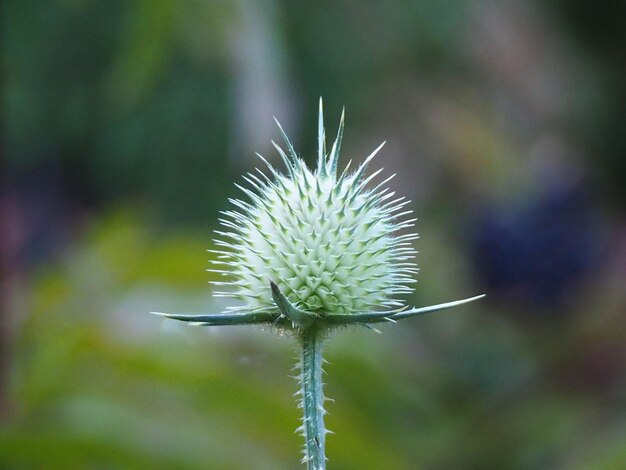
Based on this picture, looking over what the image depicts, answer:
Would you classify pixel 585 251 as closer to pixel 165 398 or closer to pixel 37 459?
pixel 165 398

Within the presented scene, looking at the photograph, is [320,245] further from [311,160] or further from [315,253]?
[311,160]

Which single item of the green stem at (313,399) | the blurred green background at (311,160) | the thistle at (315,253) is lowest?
the green stem at (313,399)

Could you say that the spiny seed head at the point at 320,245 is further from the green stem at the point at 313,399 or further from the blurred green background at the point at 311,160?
the blurred green background at the point at 311,160

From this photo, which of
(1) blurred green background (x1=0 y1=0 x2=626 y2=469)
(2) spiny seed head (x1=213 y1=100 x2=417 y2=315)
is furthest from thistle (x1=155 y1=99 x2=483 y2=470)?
(1) blurred green background (x1=0 y1=0 x2=626 y2=469)

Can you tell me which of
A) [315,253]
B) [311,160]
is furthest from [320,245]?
[311,160]

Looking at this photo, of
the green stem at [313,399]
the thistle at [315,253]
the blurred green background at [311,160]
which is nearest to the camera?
the green stem at [313,399]

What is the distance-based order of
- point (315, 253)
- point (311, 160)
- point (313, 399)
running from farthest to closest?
point (311, 160)
point (315, 253)
point (313, 399)

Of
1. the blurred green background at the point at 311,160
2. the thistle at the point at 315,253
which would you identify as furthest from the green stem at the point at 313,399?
the blurred green background at the point at 311,160

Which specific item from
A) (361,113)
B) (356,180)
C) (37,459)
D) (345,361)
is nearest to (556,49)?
(361,113)
